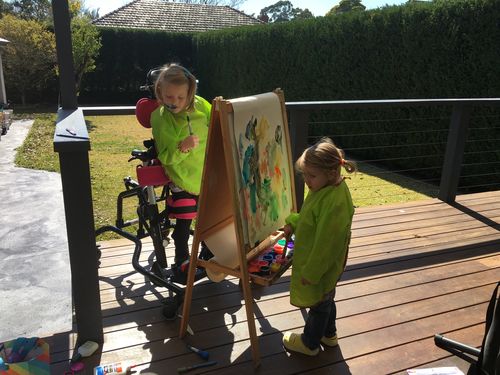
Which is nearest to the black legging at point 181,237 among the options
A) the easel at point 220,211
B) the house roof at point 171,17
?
the easel at point 220,211

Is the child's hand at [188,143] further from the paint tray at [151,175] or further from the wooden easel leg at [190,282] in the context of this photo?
the wooden easel leg at [190,282]

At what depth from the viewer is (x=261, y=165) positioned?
2328 millimetres

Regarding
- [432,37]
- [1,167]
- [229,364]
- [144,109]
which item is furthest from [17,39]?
[229,364]

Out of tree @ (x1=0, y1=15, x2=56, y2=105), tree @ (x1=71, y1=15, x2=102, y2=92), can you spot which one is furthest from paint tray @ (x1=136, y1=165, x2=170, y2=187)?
tree @ (x1=0, y1=15, x2=56, y2=105)

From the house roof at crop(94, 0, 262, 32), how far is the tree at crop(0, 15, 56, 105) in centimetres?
537

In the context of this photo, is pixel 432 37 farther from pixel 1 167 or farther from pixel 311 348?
pixel 1 167

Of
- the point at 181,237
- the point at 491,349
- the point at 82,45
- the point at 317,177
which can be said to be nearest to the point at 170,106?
the point at 181,237

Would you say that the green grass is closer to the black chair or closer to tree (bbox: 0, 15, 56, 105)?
the black chair

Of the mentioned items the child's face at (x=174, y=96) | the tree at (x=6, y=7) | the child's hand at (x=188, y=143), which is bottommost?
the child's hand at (x=188, y=143)

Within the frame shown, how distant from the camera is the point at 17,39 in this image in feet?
54.4

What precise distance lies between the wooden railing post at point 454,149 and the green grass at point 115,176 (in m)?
1.15

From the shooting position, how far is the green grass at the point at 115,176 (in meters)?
5.87

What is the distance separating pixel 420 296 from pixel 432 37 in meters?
6.16

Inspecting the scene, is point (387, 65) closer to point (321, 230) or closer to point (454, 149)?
point (454, 149)
